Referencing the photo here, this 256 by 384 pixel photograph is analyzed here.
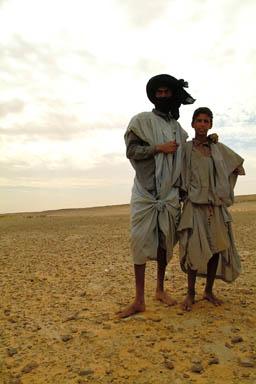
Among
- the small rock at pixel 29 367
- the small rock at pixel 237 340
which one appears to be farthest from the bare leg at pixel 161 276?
the small rock at pixel 29 367

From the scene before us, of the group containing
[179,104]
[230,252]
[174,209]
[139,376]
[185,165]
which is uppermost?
[179,104]

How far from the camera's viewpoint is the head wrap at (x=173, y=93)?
3614 mm

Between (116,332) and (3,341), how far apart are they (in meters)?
0.99

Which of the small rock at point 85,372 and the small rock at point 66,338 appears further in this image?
the small rock at point 66,338

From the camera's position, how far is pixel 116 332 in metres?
3.00

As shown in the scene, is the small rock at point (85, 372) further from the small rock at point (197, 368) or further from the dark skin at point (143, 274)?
the dark skin at point (143, 274)

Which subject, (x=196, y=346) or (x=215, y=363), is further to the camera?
(x=196, y=346)

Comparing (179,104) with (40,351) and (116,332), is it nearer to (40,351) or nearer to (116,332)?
(116,332)

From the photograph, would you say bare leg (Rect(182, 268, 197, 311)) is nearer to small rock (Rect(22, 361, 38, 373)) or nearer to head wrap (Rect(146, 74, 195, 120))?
small rock (Rect(22, 361, 38, 373))

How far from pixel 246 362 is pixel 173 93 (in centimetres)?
271

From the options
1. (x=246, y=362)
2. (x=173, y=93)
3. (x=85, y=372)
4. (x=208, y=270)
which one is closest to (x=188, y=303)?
(x=208, y=270)

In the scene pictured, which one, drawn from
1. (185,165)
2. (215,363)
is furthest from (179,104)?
(215,363)

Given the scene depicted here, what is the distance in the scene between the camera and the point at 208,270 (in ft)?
12.1

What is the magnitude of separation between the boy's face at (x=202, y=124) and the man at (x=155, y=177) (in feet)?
0.77
